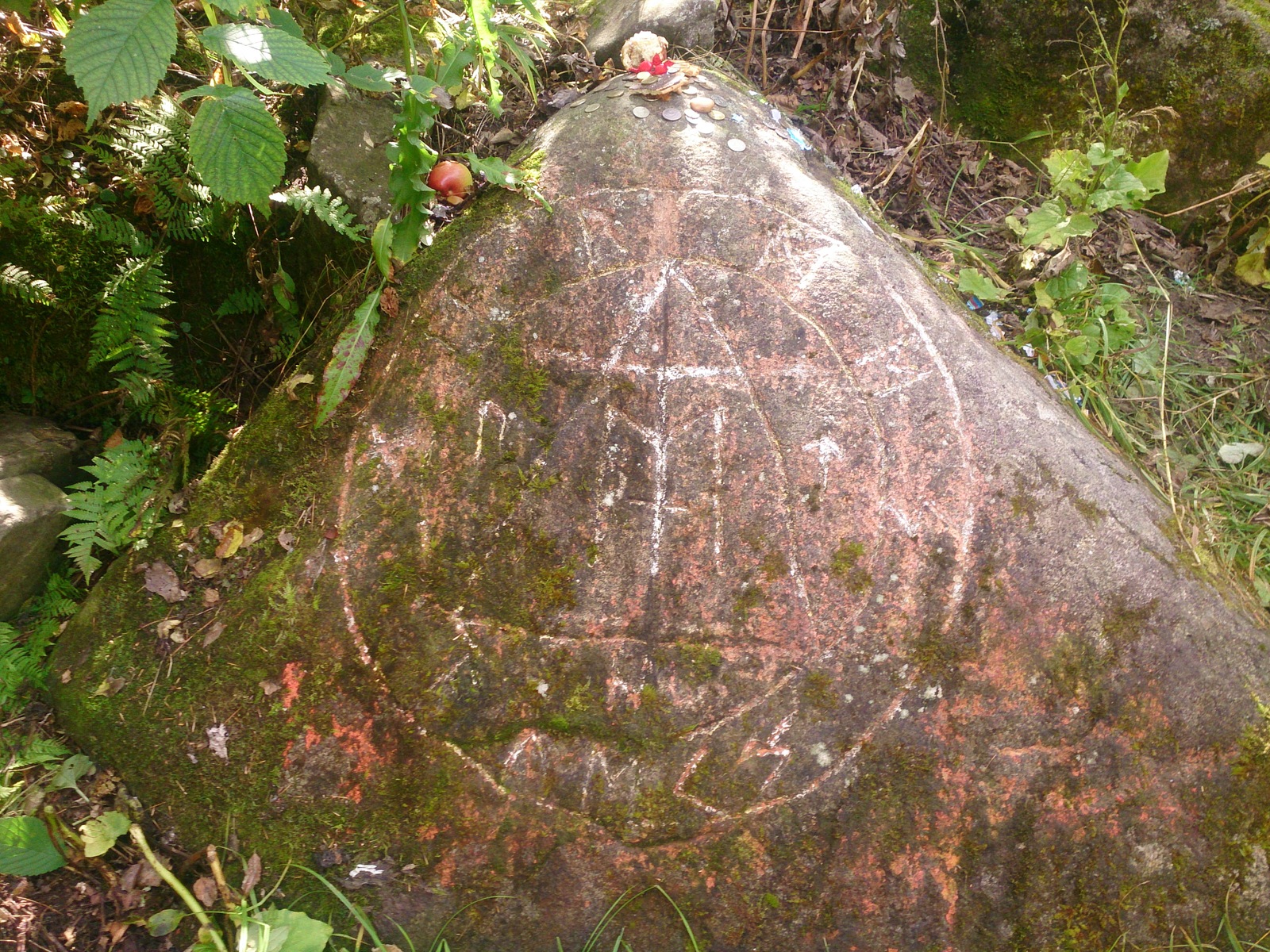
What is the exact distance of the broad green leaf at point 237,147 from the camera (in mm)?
1656

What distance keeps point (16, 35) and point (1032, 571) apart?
301 cm

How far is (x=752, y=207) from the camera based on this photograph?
2.24 meters

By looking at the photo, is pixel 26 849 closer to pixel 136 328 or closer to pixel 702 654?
pixel 136 328

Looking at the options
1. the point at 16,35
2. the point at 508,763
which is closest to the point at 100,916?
the point at 508,763

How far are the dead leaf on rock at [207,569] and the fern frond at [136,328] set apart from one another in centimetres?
51

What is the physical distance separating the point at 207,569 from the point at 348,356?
662mm

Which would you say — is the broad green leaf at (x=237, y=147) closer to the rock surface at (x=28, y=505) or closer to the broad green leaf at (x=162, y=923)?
the rock surface at (x=28, y=505)

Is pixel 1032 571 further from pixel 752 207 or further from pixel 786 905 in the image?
pixel 752 207

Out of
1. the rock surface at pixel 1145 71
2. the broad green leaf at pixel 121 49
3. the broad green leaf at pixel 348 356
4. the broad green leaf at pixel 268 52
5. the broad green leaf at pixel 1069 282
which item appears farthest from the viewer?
the rock surface at pixel 1145 71

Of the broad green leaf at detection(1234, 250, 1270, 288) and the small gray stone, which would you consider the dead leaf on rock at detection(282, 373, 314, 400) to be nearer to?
the small gray stone

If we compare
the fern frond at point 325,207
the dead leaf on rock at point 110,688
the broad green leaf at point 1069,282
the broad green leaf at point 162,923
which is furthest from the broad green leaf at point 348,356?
the broad green leaf at point 1069,282

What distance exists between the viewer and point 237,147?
167cm

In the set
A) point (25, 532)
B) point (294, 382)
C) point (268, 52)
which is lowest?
Result: point (25, 532)

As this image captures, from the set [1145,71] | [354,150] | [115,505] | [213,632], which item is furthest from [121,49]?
[1145,71]
